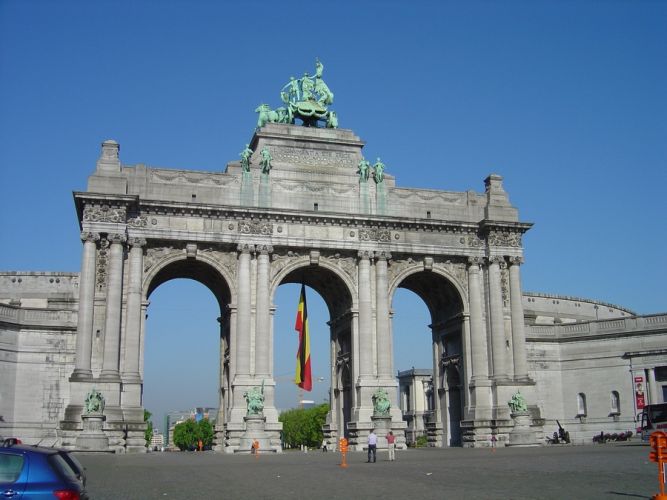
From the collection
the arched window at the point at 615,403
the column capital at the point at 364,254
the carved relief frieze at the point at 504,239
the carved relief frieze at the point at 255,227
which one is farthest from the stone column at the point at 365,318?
the arched window at the point at 615,403

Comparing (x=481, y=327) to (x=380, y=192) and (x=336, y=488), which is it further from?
(x=336, y=488)

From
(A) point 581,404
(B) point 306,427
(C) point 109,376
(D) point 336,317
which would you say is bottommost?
(B) point 306,427

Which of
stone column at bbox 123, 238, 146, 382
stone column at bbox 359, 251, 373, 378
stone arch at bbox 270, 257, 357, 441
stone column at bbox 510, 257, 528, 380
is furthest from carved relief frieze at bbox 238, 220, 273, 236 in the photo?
stone column at bbox 510, 257, 528, 380

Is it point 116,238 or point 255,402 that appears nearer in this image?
point 255,402

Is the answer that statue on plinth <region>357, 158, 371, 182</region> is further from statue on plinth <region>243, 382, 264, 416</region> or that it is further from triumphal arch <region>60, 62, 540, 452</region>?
statue on plinth <region>243, 382, 264, 416</region>

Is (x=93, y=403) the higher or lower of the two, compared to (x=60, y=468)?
higher

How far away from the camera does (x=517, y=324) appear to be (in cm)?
5650

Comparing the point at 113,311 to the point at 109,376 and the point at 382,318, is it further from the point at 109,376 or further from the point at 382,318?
the point at 382,318

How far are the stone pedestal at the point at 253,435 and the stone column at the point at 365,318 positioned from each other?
8.61 m

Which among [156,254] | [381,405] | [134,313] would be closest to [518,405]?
[381,405]

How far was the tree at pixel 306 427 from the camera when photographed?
441ft

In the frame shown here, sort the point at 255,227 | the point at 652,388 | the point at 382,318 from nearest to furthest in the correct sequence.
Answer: the point at 255,227 < the point at 382,318 < the point at 652,388

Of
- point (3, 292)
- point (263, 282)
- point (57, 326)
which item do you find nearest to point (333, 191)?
point (263, 282)

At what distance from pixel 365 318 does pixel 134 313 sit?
15.5 meters
